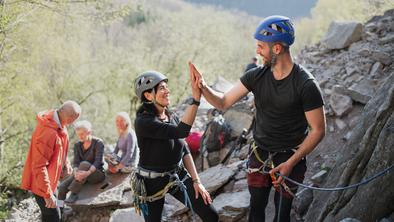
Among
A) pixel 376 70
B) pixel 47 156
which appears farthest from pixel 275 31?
pixel 376 70

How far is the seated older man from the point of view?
7448mm

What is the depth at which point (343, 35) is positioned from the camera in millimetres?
10484

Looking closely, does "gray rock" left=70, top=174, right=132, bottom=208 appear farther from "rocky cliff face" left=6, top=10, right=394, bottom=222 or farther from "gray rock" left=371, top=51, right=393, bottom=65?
"gray rock" left=371, top=51, right=393, bottom=65

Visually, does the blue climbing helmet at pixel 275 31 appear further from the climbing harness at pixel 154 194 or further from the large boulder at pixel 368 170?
the climbing harness at pixel 154 194

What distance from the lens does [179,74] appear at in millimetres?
31234

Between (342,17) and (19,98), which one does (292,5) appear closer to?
(342,17)

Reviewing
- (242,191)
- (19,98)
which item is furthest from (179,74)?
(242,191)

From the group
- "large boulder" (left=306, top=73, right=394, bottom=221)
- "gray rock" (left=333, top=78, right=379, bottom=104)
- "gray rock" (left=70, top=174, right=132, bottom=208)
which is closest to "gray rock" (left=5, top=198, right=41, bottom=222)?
"gray rock" (left=70, top=174, right=132, bottom=208)

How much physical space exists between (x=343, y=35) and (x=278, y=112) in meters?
7.54

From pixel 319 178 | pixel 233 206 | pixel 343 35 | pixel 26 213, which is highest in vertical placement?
pixel 343 35

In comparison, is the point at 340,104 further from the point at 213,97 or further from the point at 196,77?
the point at 196,77

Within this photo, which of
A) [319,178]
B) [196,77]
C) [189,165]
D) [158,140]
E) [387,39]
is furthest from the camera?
[387,39]

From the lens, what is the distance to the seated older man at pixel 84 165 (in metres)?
7.45

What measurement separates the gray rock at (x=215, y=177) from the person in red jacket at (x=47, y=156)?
109 inches
